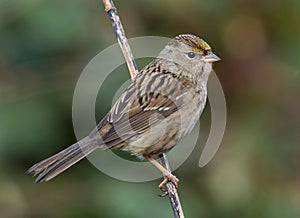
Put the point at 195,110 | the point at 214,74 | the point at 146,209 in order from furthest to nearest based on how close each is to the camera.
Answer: the point at 214,74, the point at 146,209, the point at 195,110

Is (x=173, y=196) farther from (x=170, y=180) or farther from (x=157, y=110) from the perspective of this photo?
(x=157, y=110)

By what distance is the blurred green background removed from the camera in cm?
569

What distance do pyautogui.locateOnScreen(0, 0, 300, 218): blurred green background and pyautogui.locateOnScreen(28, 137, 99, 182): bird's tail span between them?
63cm

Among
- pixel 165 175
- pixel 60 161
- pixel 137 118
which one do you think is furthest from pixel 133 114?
pixel 60 161

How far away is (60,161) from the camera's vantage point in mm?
4953

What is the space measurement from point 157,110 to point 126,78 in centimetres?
65

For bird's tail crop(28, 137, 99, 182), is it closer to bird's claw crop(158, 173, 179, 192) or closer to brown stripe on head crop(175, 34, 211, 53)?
bird's claw crop(158, 173, 179, 192)

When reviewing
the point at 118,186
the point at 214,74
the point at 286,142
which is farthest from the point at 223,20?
the point at 118,186

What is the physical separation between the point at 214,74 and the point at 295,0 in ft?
2.21

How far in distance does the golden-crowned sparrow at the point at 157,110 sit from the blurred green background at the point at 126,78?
48 centimetres

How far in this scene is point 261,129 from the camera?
588 cm

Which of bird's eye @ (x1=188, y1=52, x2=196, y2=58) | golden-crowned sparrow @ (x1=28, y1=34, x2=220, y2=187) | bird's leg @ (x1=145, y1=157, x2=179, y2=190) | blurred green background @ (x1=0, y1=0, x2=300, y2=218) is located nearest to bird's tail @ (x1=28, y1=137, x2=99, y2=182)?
golden-crowned sparrow @ (x1=28, y1=34, x2=220, y2=187)

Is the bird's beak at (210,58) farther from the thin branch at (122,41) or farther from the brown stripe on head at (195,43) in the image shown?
the thin branch at (122,41)

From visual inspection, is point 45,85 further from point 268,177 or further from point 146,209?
point 268,177
